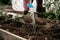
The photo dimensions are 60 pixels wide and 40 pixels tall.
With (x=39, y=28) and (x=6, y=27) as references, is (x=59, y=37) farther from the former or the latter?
(x=6, y=27)

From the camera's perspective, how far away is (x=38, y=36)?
7.14 metres

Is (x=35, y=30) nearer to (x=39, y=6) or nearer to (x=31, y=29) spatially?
(x=31, y=29)

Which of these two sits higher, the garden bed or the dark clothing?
the garden bed

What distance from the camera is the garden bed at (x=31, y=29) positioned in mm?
7138

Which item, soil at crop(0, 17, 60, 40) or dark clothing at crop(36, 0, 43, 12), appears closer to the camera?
soil at crop(0, 17, 60, 40)

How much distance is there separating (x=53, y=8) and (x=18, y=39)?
4.67 m

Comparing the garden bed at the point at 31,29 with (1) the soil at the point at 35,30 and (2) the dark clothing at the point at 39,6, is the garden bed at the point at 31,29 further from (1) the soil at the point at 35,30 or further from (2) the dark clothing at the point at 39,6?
(2) the dark clothing at the point at 39,6

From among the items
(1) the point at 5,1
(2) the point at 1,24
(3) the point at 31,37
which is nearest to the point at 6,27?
(2) the point at 1,24

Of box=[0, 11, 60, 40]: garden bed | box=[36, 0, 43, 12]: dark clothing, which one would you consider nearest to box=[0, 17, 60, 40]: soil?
box=[0, 11, 60, 40]: garden bed

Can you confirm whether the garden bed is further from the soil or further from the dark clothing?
the dark clothing

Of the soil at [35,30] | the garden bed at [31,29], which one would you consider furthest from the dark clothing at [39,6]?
the soil at [35,30]

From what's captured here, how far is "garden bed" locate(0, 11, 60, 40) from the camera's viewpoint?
7.14 metres

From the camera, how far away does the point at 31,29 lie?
26.2 ft

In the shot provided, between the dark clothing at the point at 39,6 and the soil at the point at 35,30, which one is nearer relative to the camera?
the soil at the point at 35,30
